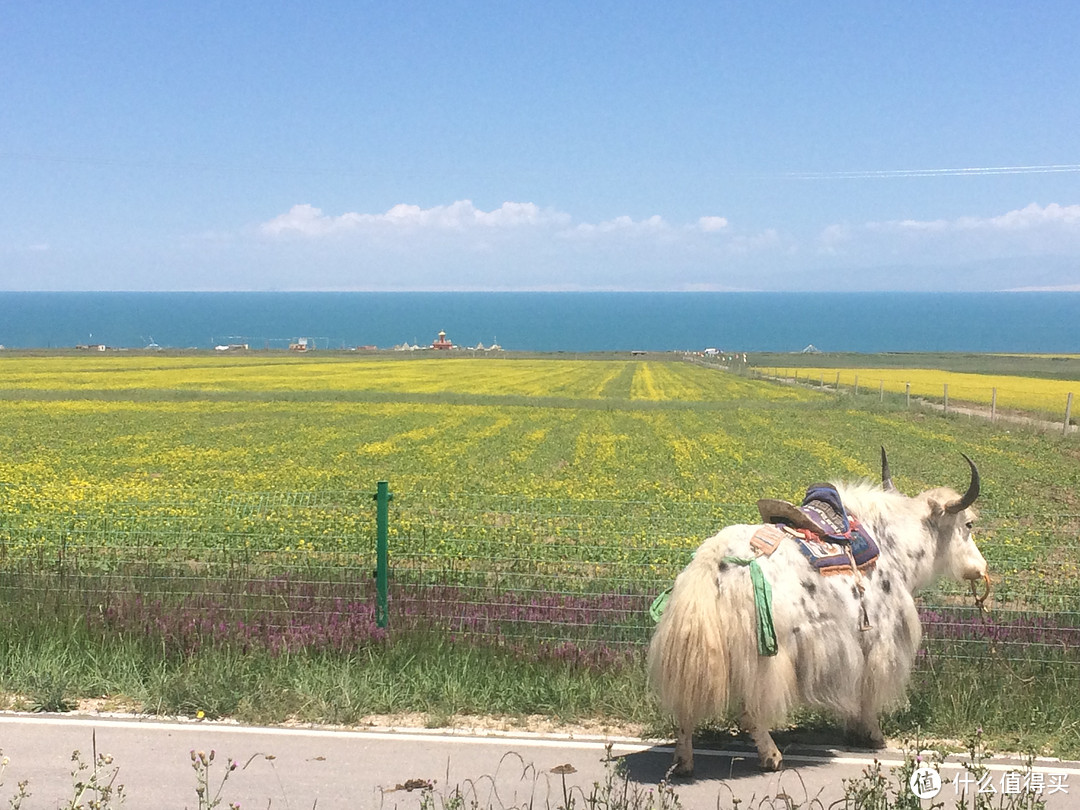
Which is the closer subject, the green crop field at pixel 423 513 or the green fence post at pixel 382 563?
the green crop field at pixel 423 513

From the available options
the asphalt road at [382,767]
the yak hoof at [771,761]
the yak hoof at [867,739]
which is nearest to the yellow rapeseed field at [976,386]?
the yak hoof at [867,739]

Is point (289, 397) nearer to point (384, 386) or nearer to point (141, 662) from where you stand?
point (384, 386)

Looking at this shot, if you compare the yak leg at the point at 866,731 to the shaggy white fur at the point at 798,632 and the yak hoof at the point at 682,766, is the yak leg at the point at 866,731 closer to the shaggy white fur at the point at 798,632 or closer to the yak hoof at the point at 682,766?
the shaggy white fur at the point at 798,632

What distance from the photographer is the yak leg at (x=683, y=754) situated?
5410 millimetres

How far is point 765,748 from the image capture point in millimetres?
5602

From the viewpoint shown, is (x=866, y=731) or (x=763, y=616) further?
(x=866, y=731)

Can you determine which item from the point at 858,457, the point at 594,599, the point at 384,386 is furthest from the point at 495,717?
the point at 384,386

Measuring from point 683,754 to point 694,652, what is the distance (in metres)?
0.78

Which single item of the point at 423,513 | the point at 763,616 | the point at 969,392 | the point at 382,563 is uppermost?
the point at 763,616

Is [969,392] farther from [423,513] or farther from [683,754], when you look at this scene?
[683,754]

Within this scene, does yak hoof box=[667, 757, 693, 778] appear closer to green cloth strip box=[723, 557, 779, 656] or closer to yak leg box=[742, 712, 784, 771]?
yak leg box=[742, 712, 784, 771]

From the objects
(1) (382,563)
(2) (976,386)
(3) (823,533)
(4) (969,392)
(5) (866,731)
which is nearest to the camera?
(3) (823,533)

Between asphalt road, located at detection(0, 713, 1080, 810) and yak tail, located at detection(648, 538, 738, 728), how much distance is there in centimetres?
48

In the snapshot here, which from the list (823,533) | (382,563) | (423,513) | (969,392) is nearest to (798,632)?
(823,533)
